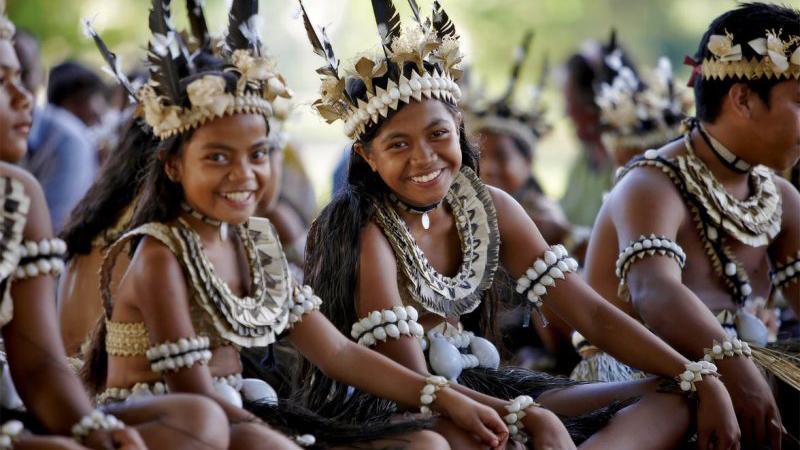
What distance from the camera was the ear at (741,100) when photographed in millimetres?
3798

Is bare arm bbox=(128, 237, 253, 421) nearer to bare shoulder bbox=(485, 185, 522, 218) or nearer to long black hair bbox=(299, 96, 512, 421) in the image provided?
long black hair bbox=(299, 96, 512, 421)

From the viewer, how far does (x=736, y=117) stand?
383 centimetres

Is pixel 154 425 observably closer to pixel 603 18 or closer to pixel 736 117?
pixel 736 117

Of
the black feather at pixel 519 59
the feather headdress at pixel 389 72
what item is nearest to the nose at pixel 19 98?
the feather headdress at pixel 389 72

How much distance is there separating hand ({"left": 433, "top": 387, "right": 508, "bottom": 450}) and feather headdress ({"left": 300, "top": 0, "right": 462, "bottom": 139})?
83cm

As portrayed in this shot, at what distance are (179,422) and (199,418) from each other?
4 cm

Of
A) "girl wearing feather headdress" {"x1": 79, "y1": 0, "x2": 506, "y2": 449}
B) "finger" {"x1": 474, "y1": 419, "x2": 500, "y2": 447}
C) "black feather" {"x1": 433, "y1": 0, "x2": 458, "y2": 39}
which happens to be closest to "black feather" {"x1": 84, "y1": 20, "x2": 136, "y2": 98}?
"girl wearing feather headdress" {"x1": 79, "y1": 0, "x2": 506, "y2": 449}

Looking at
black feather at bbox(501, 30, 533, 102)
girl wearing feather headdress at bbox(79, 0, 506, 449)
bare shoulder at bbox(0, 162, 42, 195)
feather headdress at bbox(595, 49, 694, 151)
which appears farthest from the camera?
black feather at bbox(501, 30, 533, 102)

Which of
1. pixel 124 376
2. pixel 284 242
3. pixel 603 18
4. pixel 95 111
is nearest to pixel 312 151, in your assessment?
pixel 603 18

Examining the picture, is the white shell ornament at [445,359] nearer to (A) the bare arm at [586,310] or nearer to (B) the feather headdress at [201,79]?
(A) the bare arm at [586,310]

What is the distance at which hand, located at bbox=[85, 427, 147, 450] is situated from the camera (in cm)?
229

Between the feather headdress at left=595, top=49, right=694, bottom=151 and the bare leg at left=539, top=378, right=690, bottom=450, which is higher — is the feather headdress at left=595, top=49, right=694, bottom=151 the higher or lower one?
the higher one

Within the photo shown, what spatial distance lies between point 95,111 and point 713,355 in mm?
5002

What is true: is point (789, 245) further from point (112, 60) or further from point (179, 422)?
point (179, 422)
